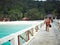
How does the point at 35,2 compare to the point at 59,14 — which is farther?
the point at 35,2

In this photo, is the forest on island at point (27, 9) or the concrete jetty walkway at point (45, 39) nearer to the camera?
the concrete jetty walkway at point (45, 39)

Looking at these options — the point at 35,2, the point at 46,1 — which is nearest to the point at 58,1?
the point at 46,1

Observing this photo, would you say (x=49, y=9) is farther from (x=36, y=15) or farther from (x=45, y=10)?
(x=36, y=15)

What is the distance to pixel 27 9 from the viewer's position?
85250 millimetres

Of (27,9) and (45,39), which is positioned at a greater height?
(45,39)

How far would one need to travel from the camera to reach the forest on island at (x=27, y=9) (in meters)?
72.2

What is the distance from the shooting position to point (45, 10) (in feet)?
301

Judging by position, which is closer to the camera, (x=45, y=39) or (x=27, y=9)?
(x=45, y=39)

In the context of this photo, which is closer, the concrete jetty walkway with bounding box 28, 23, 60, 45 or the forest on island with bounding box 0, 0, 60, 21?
the concrete jetty walkway with bounding box 28, 23, 60, 45

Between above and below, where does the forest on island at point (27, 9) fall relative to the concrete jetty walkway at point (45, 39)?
below

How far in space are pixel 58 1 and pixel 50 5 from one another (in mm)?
7582

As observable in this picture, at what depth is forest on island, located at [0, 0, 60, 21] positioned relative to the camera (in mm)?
72250

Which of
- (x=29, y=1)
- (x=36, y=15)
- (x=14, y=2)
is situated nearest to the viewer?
(x=36, y=15)

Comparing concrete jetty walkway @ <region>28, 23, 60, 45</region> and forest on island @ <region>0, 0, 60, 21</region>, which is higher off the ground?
concrete jetty walkway @ <region>28, 23, 60, 45</region>
